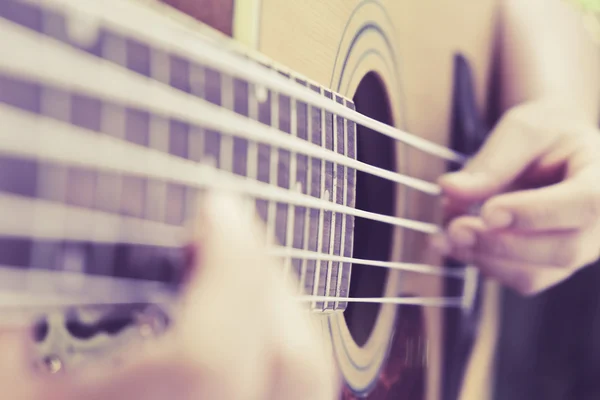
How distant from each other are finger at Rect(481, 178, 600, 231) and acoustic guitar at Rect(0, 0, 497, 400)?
97 mm

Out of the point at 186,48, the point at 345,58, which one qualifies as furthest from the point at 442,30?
the point at 186,48

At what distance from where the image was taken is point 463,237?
714mm

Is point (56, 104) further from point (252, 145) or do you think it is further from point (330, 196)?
point (330, 196)

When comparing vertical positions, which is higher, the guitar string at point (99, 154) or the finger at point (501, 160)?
the finger at point (501, 160)

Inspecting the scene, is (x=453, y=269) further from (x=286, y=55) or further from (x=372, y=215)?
(x=286, y=55)

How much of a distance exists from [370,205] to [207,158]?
0.26m

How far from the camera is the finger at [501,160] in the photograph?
692 millimetres

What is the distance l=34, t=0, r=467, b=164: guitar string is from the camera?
0.84 feet

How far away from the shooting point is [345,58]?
0.51 metres

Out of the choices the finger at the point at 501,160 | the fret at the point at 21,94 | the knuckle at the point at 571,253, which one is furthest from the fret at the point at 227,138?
the knuckle at the point at 571,253

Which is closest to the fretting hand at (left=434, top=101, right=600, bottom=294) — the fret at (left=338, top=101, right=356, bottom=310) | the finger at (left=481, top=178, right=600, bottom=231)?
the finger at (left=481, top=178, right=600, bottom=231)

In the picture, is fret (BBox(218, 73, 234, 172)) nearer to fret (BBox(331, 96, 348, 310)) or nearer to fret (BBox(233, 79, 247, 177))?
fret (BBox(233, 79, 247, 177))

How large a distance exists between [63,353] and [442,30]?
2.19 feet

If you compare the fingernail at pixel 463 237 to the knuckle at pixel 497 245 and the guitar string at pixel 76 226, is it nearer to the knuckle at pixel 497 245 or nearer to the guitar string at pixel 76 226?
the knuckle at pixel 497 245
